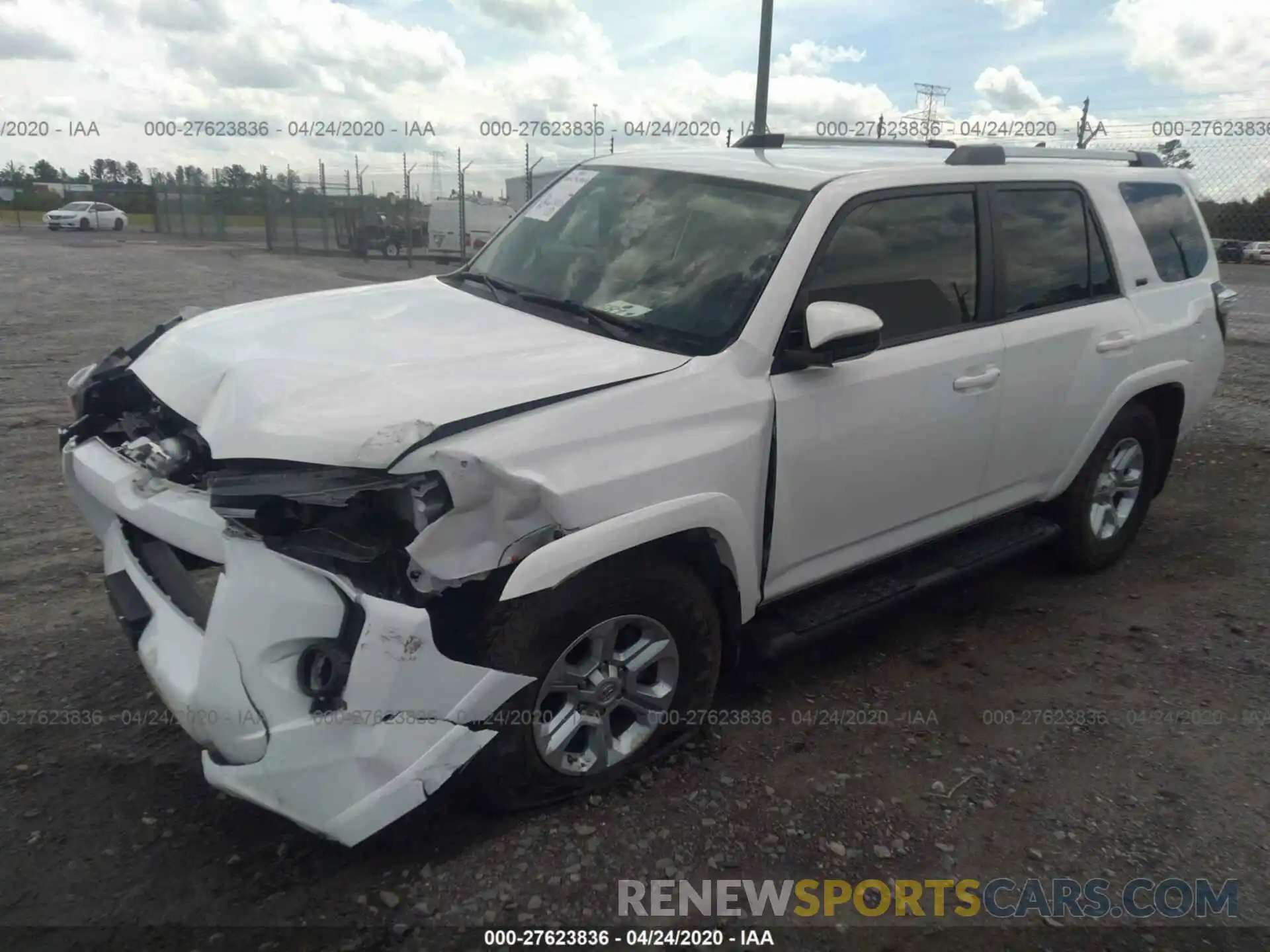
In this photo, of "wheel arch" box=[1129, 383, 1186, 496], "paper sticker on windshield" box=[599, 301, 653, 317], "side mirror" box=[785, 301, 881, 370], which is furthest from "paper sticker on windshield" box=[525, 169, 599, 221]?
"wheel arch" box=[1129, 383, 1186, 496]

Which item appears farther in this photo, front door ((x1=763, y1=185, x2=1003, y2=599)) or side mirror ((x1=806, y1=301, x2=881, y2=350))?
front door ((x1=763, y1=185, x2=1003, y2=599))

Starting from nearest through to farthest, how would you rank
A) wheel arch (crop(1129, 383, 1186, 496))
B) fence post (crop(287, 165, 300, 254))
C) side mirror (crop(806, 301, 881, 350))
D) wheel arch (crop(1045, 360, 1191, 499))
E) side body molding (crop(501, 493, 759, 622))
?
side body molding (crop(501, 493, 759, 622)) → side mirror (crop(806, 301, 881, 350)) → wheel arch (crop(1045, 360, 1191, 499)) → wheel arch (crop(1129, 383, 1186, 496)) → fence post (crop(287, 165, 300, 254))

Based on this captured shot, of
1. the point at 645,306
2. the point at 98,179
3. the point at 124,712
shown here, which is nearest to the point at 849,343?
the point at 645,306

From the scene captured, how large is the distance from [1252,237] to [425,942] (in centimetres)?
1618

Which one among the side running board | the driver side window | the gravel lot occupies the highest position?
the driver side window

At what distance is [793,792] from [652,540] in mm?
1000

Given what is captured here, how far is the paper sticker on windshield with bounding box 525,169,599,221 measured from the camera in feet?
13.6

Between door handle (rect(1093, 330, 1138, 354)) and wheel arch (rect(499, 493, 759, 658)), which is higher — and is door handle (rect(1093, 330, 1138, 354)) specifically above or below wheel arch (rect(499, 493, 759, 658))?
above

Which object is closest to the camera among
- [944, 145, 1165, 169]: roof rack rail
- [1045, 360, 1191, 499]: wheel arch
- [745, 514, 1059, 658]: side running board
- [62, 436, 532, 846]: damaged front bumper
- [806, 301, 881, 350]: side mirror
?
[62, 436, 532, 846]: damaged front bumper

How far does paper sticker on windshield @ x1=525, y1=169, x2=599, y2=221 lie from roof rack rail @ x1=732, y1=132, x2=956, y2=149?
0.74 metres

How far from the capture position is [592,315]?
339 cm

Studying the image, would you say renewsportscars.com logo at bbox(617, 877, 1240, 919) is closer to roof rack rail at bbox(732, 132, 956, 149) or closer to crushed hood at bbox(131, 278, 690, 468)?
crushed hood at bbox(131, 278, 690, 468)

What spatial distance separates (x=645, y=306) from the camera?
3346 mm

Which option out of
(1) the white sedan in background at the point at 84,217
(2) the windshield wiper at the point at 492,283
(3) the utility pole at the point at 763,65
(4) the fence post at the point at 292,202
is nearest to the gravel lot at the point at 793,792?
(2) the windshield wiper at the point at 492,283
